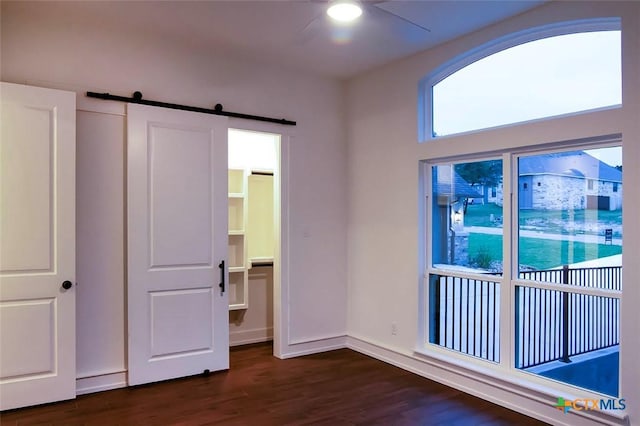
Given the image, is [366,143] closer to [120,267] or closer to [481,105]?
[481,105]

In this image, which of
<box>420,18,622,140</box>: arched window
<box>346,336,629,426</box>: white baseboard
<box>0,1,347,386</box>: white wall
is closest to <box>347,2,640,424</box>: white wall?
<box>346,336,629,426</box>: white baseboard

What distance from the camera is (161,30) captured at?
143 inches

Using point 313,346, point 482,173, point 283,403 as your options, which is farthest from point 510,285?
point 313,346

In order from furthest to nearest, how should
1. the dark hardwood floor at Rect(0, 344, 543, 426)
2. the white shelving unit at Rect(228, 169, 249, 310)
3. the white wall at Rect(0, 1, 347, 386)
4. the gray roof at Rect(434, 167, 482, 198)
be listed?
the white shelving unit at Rect(228, 169, 249, 310) → the gray roof at Rect(434, 167, 482, 198) → the white wall at Rect(0, 1, 347, 386) → the dark hardwood floor at Rect(0, 344, 543, 426)

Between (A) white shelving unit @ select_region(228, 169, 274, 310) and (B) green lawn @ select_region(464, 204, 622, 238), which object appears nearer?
(B) green lawn @ select_region(464, 204, 622, 238)

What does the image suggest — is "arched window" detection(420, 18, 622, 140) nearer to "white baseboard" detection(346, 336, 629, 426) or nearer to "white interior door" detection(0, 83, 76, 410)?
"white baseboard" detection(346, 336, 629, 426)

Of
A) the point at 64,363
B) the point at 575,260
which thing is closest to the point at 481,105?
the point at 575,260

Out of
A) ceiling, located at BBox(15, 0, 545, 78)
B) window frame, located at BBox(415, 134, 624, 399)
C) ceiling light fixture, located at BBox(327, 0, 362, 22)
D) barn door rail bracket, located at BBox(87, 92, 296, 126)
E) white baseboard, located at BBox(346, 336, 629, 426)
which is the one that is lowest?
white baseboard, located at BBox(346, 336, 629, 426)

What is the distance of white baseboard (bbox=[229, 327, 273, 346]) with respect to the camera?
193 inches

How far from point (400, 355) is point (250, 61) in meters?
3.26

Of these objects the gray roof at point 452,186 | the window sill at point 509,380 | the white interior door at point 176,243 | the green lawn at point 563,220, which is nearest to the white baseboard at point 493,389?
the window sill at point 509,380

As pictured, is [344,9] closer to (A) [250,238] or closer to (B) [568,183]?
(B) [568,183]

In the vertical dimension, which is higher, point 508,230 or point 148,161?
point 148,161

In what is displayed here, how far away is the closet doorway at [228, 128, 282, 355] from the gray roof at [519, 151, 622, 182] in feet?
8.44
